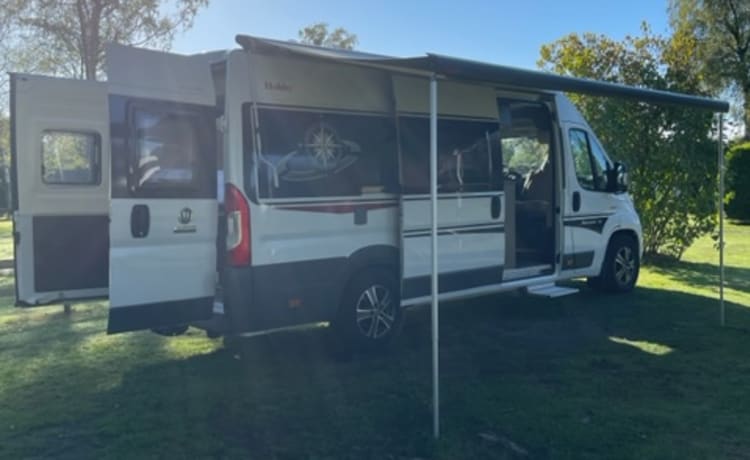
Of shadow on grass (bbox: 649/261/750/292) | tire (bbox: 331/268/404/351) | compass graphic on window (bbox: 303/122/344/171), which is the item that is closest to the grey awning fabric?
compass graphic on window (bbox: 303/122/344/171)

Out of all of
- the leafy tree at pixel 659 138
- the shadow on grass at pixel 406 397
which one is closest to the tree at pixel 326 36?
the leafy tree at pixel 659 138

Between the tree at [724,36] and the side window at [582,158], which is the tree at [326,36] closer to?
the tree at [724,36]

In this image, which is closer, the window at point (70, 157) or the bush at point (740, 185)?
the window at point (70, 157)

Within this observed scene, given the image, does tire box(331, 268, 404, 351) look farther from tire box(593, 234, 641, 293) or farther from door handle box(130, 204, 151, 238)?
tire box(593, 234, 641, 293)

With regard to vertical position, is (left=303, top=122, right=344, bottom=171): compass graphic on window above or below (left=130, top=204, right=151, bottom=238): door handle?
above

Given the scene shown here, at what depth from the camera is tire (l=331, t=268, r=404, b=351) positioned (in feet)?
19.2

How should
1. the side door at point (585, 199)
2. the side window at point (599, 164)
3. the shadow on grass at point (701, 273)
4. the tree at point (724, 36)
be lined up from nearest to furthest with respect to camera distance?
the side door at point (585, 199), the side window at point (599, 164), the shadow on grass at point (701, 273), the tree at point (724, 36)

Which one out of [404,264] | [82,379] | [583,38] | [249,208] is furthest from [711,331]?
[583,38]

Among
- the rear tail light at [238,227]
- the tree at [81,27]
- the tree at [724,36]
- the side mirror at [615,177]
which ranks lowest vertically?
the rear tail light at [238,227]

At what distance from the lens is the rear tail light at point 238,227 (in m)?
5.08

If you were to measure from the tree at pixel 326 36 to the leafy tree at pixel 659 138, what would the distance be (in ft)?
66.0

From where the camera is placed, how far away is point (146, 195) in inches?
190

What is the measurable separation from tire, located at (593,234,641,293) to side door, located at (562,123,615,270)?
32 cm

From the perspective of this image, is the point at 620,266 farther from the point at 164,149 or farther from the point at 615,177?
the point at 164,149
